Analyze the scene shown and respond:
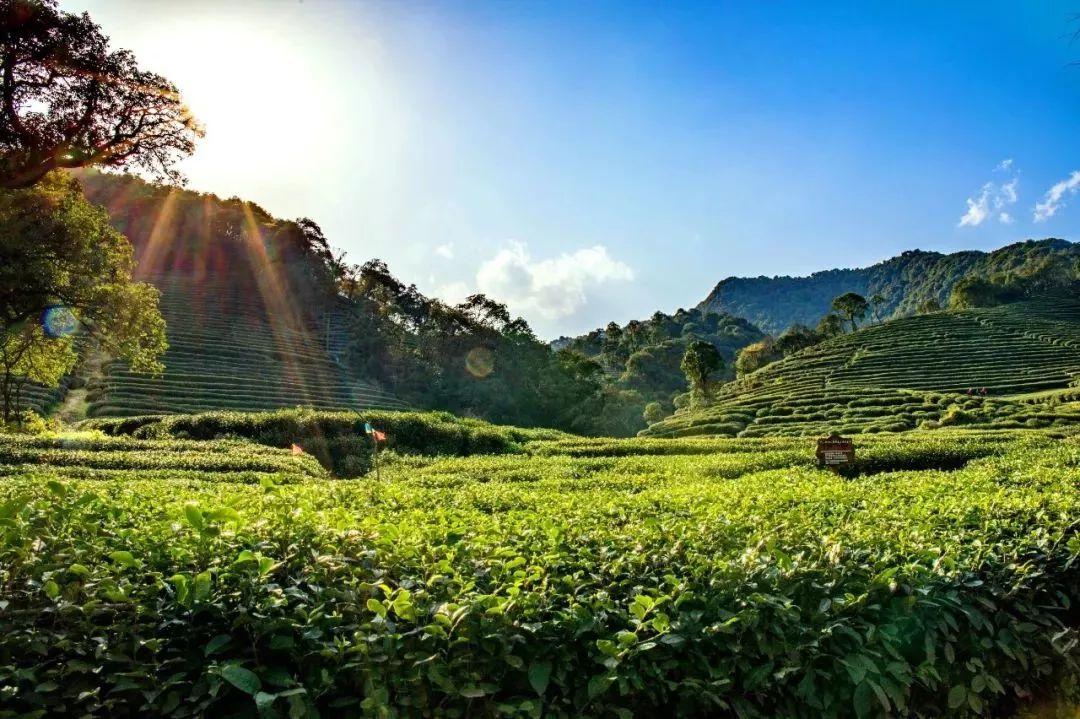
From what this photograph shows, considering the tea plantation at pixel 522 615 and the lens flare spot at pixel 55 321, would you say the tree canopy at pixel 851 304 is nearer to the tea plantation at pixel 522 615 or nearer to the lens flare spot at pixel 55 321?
the lens flare spot at pixel 55 321

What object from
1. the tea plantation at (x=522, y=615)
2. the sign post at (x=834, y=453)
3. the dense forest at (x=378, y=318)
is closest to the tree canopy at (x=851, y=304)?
the dense forest at (x=378, y=318)

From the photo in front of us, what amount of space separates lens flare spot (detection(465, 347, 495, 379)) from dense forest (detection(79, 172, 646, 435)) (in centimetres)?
12

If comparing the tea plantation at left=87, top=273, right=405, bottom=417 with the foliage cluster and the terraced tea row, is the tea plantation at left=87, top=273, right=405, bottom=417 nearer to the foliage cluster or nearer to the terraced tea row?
the foliage cluster

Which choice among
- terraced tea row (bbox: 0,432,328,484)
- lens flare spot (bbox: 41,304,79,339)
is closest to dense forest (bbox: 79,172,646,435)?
lens flare spot (bbox: 41,304,79,339)

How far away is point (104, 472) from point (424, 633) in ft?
43.7

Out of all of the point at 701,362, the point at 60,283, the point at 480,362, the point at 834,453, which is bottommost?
the point at 834,453

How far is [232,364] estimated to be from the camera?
50.3 m

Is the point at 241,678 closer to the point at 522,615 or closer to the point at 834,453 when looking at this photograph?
the point at 522,615

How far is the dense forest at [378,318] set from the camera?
62.5 meters

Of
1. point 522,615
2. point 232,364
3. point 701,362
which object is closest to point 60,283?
point 522,615

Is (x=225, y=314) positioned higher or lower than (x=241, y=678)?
higher

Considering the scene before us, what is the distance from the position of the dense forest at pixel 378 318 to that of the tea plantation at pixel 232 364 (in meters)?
2.27

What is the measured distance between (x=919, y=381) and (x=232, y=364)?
61210mm

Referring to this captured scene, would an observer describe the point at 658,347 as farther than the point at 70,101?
Yes
